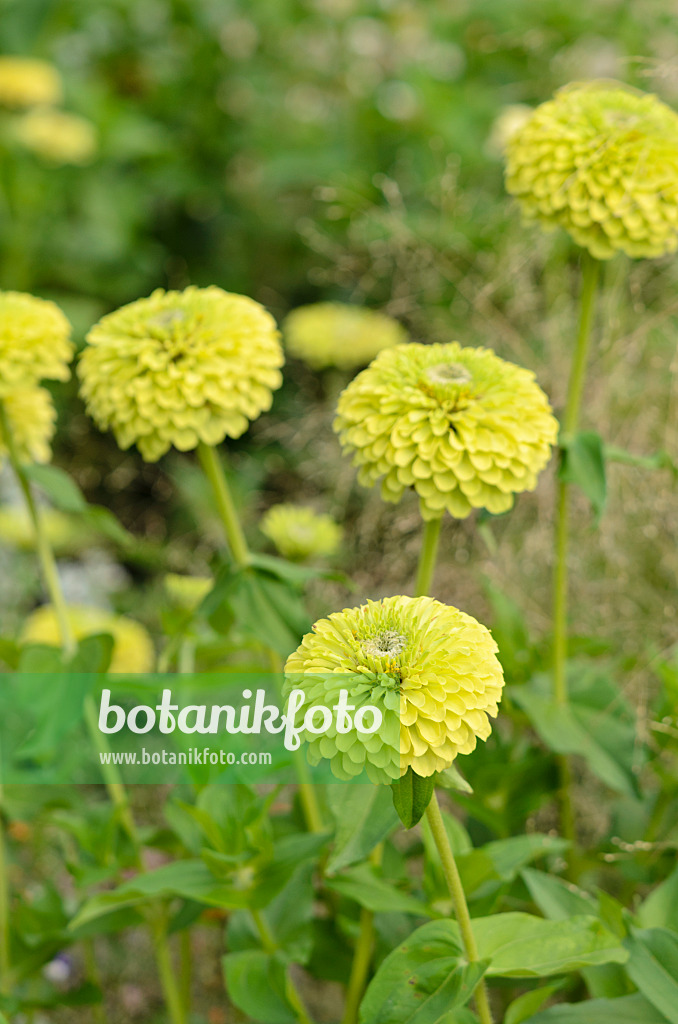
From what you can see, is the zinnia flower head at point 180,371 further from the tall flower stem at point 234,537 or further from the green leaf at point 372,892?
the green leaf at point 372,892

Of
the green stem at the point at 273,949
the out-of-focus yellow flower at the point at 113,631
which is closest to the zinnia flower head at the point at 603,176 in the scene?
the green stem at the point at 273,949

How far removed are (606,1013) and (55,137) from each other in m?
2.07

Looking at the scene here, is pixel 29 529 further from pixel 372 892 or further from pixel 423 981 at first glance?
pixel 423 981

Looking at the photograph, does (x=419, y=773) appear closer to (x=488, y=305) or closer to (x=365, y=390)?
(x=365, y=390)

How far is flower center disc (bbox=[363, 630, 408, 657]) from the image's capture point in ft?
1.57

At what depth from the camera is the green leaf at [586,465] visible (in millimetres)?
731

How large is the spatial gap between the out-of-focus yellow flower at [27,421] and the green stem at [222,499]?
0.19 meters

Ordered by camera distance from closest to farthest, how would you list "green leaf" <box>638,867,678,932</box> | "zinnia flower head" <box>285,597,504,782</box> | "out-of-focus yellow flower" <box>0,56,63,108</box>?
"zinnia flower head" <box>285,597,504,782</box> < "green leaf" <box>638,867,678,932</box> < "out-of-focus yellow flower" <box>0,56,63,108</box>

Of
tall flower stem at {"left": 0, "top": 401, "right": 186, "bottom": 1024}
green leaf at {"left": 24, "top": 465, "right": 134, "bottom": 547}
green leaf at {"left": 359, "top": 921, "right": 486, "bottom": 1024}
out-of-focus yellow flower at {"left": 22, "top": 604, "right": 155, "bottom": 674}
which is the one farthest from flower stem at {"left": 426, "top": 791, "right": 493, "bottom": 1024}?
out-of-focus yellow flower at {"left": 22, "top": 604, "right": 155, "bottom": 674}

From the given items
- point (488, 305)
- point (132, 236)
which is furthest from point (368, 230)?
point (132, 236)

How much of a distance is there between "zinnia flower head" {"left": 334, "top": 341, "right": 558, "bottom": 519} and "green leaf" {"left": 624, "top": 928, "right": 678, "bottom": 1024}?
308mm

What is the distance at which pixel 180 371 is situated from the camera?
0.71 m

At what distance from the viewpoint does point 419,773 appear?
1.50ft

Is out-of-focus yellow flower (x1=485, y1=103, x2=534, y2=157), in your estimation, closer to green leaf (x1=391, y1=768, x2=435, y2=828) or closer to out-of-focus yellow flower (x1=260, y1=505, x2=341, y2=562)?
out-of-focus yellow flower (x1=260, y1=505, x2=341, y2=562)
